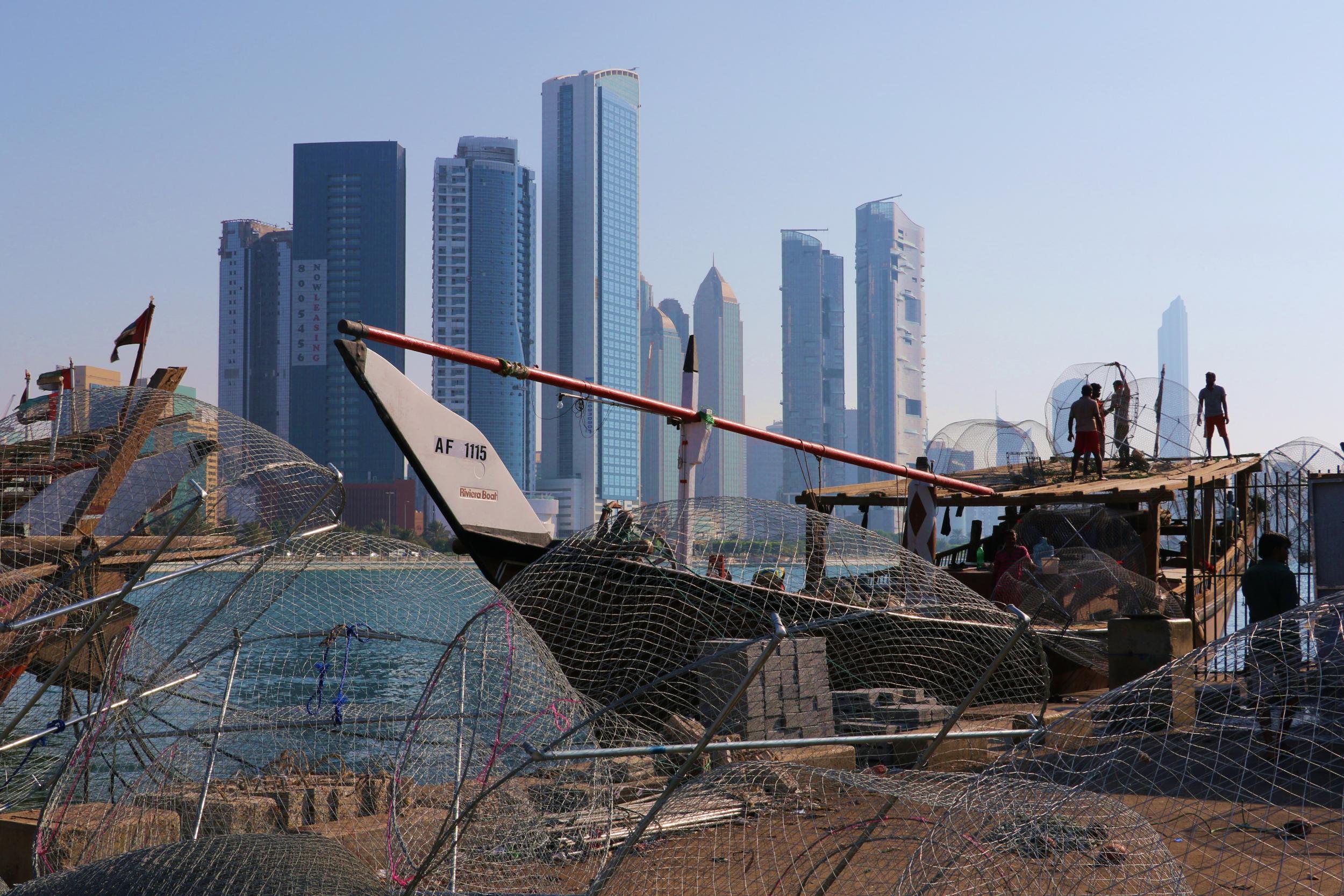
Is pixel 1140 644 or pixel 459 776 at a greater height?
pixel 1140 644

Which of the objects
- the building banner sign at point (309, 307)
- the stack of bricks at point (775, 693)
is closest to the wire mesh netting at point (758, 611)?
the stack of bricks at point (775, 693)

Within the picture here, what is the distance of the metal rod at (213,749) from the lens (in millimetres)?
6109

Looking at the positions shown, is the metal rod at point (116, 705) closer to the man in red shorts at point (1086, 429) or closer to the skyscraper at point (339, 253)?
the man in red shorts at point (1086, 429)

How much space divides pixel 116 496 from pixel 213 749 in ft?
11.2

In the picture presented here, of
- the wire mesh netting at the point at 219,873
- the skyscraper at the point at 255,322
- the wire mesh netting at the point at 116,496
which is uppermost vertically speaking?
the skyscraper at the point at 255,322

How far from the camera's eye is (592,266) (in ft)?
574

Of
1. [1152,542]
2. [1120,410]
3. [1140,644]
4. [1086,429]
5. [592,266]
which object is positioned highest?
[592,266]

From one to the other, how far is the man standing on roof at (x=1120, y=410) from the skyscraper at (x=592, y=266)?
141 meters

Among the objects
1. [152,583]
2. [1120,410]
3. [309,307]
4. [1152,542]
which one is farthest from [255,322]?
[152,583]

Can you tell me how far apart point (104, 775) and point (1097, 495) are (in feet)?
35.9

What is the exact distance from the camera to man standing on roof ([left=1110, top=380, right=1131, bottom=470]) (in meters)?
17.0

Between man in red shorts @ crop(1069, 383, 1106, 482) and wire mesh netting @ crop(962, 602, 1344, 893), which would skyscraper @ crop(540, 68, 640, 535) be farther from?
wire mesh netting @ crop(962, 602, 1344, 893)

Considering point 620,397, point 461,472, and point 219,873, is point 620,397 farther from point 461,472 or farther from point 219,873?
point 219,873

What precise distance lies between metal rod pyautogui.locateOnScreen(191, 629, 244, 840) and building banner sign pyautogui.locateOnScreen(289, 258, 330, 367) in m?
153
